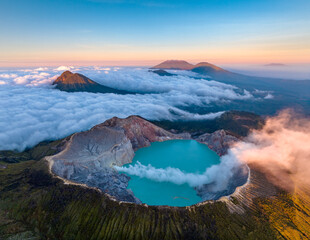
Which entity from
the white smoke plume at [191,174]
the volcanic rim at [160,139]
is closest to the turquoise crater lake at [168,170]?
the white smoke plume at [191,174]

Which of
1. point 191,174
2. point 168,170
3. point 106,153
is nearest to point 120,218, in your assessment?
point 168,170

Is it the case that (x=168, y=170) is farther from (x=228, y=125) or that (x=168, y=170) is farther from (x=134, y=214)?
(x=228, y=125)

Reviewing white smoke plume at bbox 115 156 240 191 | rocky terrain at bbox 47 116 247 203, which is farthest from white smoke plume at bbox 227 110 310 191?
rocky terrain at bbox 47 116 247 203

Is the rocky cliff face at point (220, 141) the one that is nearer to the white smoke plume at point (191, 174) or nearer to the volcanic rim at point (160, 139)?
the volcanic rim at point (160, 139)

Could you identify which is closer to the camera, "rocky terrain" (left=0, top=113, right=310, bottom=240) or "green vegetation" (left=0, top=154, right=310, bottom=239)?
"green vegetation" (left=0, top=154, right=310, bottom=239)

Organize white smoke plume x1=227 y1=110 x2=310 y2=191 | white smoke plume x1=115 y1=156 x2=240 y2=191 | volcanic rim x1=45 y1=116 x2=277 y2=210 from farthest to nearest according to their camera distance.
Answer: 1. white smoke plume x1=115 y1=156 x2=240 y2=191
2. white smoke plume x1=227 y1=110 x2=310 y2=191
3. volcanic rim x1=45 y1=116 x2=277 y2=210

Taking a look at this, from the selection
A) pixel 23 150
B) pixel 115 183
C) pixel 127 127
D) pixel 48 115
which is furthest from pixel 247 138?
pixel 48 115

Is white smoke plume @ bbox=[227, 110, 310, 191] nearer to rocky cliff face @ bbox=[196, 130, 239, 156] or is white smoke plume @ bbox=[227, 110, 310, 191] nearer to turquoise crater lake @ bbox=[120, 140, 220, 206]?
rocky cliff face @ bbox=[196, 130, 239, 156]
